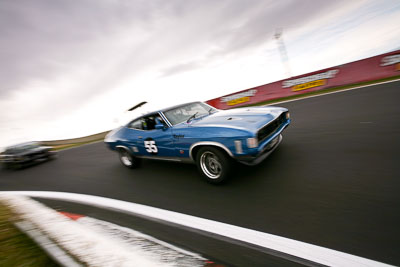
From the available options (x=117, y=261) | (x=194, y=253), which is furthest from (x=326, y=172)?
(x=117, y=261)

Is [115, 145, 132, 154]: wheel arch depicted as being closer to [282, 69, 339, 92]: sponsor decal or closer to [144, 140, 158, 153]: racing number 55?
[144, 140, 158, 153]: racing number 55

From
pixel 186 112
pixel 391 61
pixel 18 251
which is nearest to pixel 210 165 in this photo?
pixel 186 112

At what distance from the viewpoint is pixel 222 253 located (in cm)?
201

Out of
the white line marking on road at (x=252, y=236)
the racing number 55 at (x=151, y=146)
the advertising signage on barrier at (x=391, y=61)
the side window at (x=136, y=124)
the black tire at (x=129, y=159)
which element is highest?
the side window at (x=136, y=124)

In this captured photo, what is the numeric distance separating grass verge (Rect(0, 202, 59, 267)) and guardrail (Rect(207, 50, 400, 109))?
13.9 metres

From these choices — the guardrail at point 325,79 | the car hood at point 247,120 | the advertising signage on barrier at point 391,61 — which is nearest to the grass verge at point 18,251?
the car hood at point 247,120

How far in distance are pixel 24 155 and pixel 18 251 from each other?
858cm

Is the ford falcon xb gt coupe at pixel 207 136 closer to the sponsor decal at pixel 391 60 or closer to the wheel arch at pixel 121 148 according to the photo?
the wheel arch at pixel 121 148

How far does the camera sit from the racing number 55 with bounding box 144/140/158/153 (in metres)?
4.38

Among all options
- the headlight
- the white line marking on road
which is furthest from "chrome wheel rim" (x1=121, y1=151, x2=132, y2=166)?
the headlight

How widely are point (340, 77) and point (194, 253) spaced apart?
44.4 feet

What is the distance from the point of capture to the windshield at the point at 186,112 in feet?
13.7

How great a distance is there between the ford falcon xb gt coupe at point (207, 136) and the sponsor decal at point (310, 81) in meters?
10.3

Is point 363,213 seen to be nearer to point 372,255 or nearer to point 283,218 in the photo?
point 372,255
